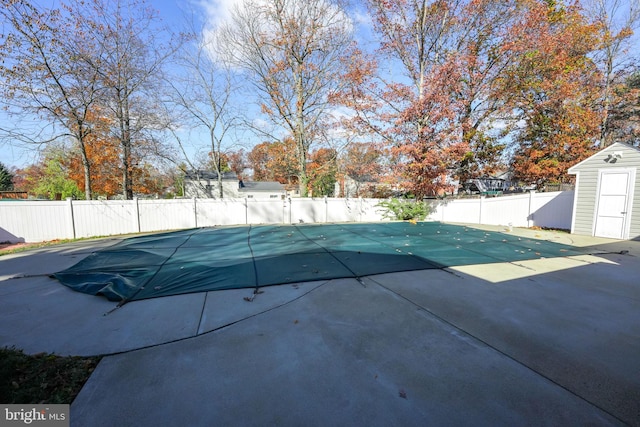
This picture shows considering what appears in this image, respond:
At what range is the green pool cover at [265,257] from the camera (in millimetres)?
3840

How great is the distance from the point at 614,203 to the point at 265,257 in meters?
10.1

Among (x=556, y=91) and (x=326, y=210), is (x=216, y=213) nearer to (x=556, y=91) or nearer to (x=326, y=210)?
(x=326, y=210)

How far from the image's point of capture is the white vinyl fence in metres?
8.38

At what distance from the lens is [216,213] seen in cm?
1120

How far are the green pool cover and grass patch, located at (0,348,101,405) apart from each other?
1.20 meters

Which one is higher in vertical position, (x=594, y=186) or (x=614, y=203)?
(x=594, y=186)

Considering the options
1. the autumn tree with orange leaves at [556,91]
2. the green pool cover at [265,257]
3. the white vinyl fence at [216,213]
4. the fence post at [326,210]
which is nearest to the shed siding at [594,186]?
the white vinyl fence at [216,213]

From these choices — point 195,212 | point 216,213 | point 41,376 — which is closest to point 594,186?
point 41,376

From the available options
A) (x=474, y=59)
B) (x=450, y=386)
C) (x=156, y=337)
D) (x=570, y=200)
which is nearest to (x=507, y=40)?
(x=474, y=59)

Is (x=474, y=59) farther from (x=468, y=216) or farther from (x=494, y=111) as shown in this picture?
(x=468, y=216)

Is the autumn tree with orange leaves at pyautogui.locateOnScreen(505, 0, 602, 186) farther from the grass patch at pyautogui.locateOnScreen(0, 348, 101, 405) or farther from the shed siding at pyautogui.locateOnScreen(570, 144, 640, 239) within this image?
the grass patch at pyautogui.locateOnScreen(0, 348, 101, 405)

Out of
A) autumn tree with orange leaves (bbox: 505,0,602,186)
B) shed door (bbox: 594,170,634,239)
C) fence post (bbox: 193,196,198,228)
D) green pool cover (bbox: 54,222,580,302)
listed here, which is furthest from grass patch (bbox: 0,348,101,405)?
autumn tree with orange leaves (bbox: 505,0,602,186)

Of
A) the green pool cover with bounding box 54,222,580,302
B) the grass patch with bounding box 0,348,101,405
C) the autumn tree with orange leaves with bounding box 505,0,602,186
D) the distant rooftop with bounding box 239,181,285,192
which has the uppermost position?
the autumn tree with orange leaves with bounding box 505,0,602,186

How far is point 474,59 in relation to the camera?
12.4m
